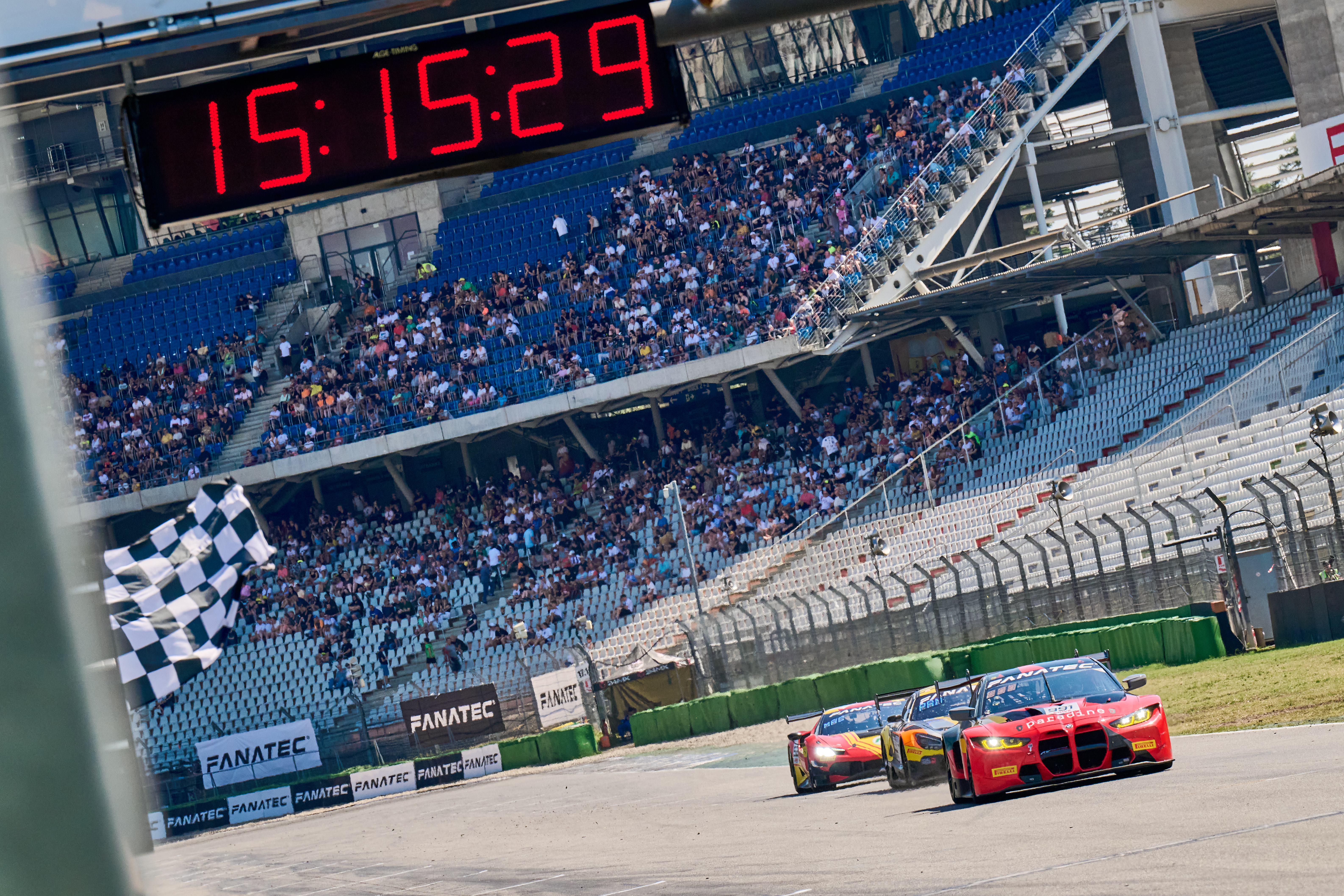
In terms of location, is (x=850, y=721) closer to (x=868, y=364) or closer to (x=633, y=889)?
(x=633, y=889)

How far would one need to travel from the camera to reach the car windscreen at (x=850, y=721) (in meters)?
19.9

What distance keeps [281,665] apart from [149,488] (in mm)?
7512

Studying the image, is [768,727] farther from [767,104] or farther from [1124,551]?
[767,104]

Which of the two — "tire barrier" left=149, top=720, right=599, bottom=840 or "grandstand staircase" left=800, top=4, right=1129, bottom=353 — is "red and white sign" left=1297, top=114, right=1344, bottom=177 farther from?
"tire barrier" left=149, top=720, right=599, bottom=840

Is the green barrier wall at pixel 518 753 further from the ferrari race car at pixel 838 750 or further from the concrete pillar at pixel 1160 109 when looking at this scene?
the concrete pillar at pixel 1160 109

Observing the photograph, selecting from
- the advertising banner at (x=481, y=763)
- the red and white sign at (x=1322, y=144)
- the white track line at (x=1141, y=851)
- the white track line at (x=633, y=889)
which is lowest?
the advertising banner at (x=481, y=763)

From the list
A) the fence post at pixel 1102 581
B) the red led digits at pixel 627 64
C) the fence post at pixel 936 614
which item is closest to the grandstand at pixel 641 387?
the fence post at pixel 936 614

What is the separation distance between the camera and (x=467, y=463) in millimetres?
47781

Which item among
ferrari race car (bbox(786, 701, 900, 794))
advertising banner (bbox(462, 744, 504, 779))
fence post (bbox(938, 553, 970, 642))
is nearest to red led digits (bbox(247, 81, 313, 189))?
ferrari race car (bbox(786, 701, 900, 794))

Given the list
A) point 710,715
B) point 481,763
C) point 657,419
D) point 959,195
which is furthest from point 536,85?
point 657,419

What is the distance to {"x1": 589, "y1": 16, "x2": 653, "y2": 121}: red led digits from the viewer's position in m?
6.38

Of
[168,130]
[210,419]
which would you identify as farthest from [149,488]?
[168,130]

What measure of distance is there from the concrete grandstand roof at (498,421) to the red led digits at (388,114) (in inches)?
1415

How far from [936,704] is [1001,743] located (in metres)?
2.64
